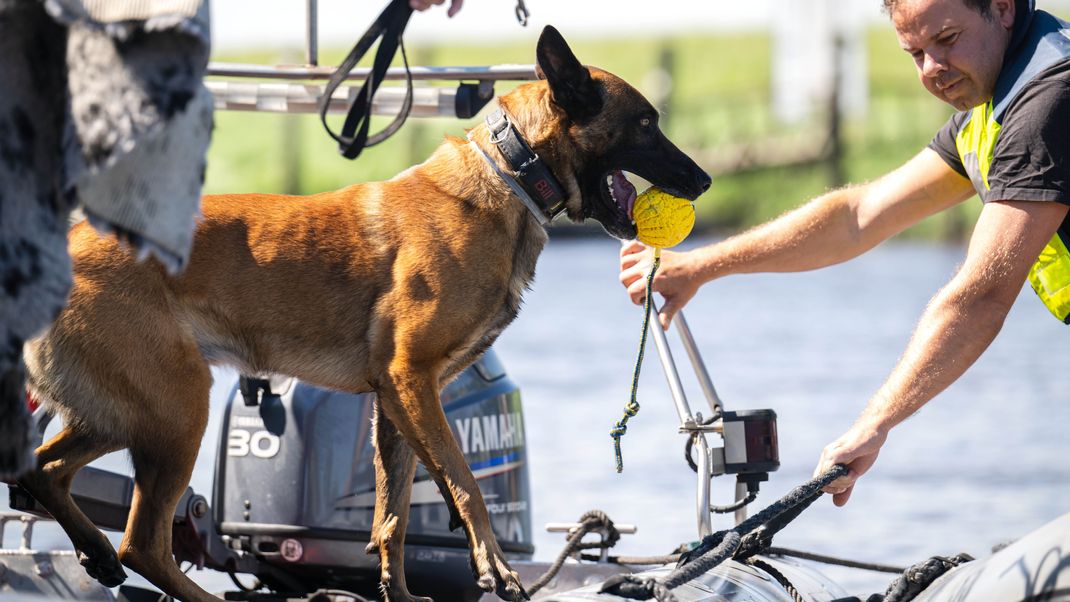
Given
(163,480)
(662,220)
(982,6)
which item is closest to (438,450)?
(163,480)

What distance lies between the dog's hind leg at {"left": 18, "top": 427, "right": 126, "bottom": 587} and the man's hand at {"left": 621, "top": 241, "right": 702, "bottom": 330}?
1.64m

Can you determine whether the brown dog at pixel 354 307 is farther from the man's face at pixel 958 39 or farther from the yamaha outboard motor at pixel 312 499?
the man's face at pixel 958 39

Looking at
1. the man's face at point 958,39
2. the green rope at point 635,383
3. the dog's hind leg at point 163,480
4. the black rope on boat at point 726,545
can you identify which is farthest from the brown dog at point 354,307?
the man's face at point 958,39

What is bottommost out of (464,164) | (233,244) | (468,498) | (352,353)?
(468,498)

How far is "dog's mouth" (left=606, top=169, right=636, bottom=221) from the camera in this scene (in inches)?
162

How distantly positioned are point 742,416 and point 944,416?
10.5 m

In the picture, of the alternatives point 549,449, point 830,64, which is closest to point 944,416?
point 549,449

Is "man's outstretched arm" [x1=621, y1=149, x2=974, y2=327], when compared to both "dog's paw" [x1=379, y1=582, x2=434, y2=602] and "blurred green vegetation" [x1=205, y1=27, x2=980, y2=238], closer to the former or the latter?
"dog's paw" [x1=379, y1=582, x2=434, y2=602]

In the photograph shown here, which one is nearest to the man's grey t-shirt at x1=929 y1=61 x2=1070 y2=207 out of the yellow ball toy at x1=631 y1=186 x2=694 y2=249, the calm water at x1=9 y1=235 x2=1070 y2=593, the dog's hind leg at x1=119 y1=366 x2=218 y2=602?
the yellow ball toy at x1=631 y1=186 x2=694 y2=249

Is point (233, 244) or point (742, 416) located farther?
point (742, 416)

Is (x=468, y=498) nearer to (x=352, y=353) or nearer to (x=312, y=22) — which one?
(x=352, y=353)

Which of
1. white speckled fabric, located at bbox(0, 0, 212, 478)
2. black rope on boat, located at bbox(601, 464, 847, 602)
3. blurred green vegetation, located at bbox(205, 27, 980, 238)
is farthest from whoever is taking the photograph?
blurred green vegetation, located at bbox(205, 27, 980, 238)

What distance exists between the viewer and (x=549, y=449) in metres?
11.7

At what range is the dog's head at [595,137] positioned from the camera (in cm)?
400
